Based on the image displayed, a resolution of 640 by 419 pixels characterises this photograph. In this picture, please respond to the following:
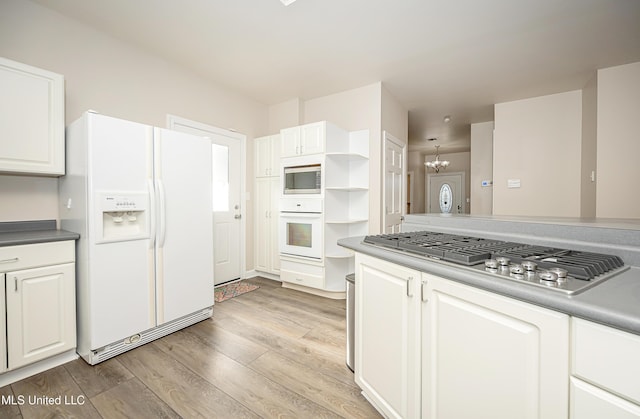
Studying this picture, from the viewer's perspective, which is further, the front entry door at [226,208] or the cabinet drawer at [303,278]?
the front entry door at [226,208]

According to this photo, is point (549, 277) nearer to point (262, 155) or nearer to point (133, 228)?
point (133, 228)

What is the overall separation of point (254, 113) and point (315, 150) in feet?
5.00

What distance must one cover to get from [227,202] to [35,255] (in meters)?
2.15

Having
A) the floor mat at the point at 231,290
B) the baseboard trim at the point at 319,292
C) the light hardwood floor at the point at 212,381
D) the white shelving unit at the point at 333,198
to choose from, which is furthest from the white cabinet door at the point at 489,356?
the floor mat at the point at 231,290

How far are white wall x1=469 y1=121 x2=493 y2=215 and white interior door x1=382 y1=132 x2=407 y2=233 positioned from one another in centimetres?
200

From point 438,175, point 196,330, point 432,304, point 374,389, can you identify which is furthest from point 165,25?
point 438,175

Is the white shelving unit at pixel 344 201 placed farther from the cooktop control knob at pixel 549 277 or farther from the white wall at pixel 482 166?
the white wall at pixel 482 166

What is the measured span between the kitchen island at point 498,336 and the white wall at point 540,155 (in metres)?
3.83

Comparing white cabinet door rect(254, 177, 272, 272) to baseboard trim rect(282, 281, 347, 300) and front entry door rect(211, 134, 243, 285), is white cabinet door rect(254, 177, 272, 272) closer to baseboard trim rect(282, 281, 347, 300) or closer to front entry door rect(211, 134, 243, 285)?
front entry door rect(211, 134, 243, 285)

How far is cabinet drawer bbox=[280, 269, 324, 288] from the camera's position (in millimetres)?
3253

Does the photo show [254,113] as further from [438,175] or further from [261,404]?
[438,175]

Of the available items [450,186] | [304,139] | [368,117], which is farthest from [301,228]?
[450,186]

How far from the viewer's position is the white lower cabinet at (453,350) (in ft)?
2.34

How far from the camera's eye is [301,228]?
3.40 meters
